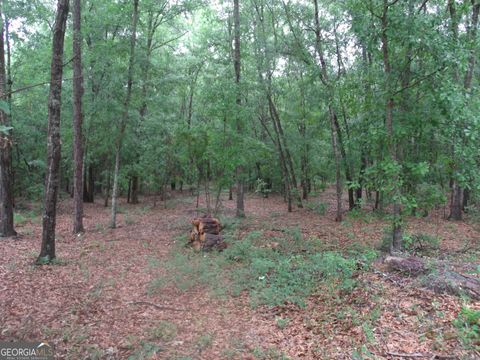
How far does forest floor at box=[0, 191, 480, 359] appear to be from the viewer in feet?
14.1

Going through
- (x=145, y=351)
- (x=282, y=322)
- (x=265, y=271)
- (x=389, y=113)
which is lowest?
(x=145, y=351)

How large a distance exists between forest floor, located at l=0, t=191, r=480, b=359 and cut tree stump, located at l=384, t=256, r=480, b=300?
210 millimetres

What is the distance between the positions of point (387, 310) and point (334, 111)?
10.3 m

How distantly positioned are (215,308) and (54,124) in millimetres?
5473

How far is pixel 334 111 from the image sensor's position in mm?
13781

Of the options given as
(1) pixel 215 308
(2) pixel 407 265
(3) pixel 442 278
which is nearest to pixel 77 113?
(1) pixel 215 308

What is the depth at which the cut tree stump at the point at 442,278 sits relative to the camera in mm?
4902

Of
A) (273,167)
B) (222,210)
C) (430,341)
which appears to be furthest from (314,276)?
(273,167)

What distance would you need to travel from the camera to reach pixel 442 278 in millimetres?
5180

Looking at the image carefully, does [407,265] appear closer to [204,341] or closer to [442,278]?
[442,278]

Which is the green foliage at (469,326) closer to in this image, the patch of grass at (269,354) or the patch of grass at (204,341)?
the patch of grass at (269,354)

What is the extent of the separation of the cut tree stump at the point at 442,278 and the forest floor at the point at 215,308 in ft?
0.69

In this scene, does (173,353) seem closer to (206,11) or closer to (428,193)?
(428,193)

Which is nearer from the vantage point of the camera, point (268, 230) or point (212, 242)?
point (212, 242)
